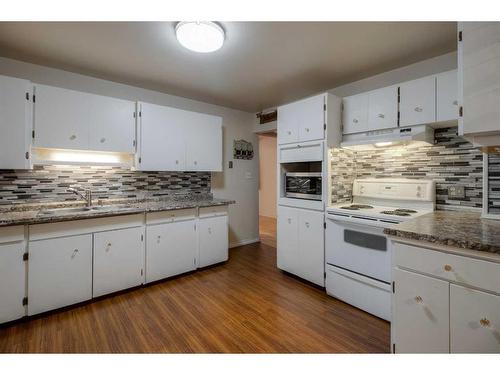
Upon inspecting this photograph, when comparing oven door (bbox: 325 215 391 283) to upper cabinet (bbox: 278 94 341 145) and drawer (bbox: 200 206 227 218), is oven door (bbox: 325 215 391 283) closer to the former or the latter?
upper cabinet (bbox: 278 94 341 145)

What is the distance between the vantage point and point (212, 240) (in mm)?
3082

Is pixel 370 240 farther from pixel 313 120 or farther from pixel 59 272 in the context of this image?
pixel 59 272

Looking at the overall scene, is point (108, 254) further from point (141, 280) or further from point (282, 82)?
point (282, 82)

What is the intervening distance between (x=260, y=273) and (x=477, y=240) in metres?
2.22

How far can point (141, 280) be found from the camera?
2.50 m

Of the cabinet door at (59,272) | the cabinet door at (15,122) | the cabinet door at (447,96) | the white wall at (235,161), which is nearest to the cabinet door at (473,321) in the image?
the cabinet door at (447,96)

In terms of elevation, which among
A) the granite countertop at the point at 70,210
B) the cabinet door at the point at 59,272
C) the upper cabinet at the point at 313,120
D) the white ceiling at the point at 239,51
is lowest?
the cabinet door at the point at 59,272

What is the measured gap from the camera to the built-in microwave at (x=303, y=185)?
8.23 ft

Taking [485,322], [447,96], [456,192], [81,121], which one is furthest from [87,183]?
[456,192]

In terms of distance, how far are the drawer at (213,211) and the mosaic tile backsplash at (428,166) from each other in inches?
57.7

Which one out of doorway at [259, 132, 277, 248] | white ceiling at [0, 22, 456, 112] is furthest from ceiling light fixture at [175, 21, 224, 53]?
doorway at [259, 132, 277, 248]

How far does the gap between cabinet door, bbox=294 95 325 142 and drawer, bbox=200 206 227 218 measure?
1.38m

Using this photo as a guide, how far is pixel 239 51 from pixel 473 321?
2.43 meters

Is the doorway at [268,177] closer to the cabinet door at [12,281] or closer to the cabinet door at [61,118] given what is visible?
the cabinet door at [61,118]
